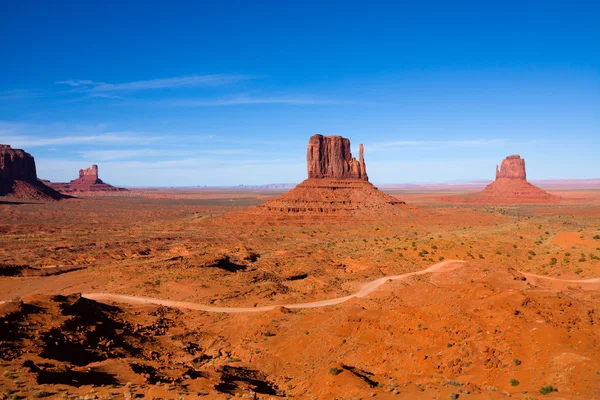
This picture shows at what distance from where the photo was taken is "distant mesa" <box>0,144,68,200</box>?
17050 cm

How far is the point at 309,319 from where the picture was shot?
26.8 m

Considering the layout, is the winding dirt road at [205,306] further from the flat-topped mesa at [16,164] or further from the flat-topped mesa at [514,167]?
the flat-topped mesa at [16,164]

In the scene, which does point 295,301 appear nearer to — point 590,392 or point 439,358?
point 439,358

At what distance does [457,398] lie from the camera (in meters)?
13.4

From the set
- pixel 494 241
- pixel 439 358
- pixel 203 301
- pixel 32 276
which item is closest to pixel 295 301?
pixel 203 301

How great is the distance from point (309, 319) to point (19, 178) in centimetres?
20175

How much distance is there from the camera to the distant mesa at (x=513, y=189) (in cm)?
16988

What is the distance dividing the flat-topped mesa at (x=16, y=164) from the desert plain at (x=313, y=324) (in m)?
157

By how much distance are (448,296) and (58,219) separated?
10772cm

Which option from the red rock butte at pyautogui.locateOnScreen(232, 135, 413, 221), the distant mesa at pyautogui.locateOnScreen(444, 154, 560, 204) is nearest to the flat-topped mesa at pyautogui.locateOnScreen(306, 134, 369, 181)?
the red rock butte at pyautogui.locateOnScreen(232, 135, 413, 221)

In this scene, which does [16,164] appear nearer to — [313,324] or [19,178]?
[19,178]

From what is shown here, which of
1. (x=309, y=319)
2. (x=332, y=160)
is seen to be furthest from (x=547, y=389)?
(x=332, y=160)


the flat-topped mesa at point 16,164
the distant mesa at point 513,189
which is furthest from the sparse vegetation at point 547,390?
the flat-topped mesa at point 16,164

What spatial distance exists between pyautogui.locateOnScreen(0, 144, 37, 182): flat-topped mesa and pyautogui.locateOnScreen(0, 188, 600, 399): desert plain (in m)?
157
